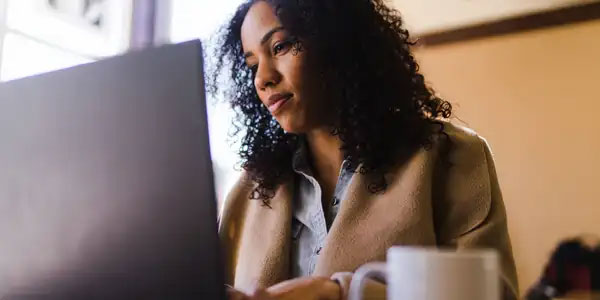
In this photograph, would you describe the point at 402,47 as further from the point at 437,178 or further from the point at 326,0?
the point at 437,178

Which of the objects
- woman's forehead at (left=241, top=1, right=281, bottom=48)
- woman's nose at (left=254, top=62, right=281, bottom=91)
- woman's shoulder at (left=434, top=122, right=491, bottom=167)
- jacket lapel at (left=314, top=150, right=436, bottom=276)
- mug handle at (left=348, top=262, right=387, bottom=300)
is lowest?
mug handle at (left=348, top=262, right=387, bottom=300)

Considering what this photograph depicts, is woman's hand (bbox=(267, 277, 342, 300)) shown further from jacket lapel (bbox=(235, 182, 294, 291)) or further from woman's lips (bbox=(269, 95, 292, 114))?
woman's lips (bbox=(269, 95, 292, 114))

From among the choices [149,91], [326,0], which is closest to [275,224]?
[326,0]

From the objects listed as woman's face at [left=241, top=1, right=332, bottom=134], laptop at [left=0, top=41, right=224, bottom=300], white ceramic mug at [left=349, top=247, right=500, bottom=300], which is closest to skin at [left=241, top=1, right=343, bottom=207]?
woman's face at [left=241, top=1, right=332, bottom=134]

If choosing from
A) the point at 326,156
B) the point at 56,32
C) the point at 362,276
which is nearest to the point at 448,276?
the point at 362,276

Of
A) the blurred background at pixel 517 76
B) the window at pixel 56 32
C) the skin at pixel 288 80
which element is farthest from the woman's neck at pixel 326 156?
the window at pixel 56 32

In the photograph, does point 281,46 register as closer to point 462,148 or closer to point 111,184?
point 462,148

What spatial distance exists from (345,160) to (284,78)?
0.18 metres

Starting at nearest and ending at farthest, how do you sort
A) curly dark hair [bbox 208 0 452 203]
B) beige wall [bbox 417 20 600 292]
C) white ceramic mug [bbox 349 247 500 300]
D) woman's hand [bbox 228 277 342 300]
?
1. white ceramic mug [bbox 349 247 500 300]
2. woman's hand [bbox 228 277 342 300]
3. curly dark hair [bbox 208 0 452 203]
4. beige wall [bbox 417 20 600 292]

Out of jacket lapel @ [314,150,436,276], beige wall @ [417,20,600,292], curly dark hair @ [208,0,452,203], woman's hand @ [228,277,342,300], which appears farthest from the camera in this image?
beige wall @ [417,20,600,292]

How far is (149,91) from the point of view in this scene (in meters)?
0.53

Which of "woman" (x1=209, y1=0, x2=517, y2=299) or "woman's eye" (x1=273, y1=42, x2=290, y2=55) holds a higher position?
"woman's eye" (x1=273, y1=42, x2=290, y2=55)

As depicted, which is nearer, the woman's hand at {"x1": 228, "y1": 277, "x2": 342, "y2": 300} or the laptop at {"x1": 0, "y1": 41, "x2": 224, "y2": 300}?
the laptop at {"x1": 0, "y1": 41, "x2": 224, "y2": 300}

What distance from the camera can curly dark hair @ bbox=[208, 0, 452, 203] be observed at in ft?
3.30
